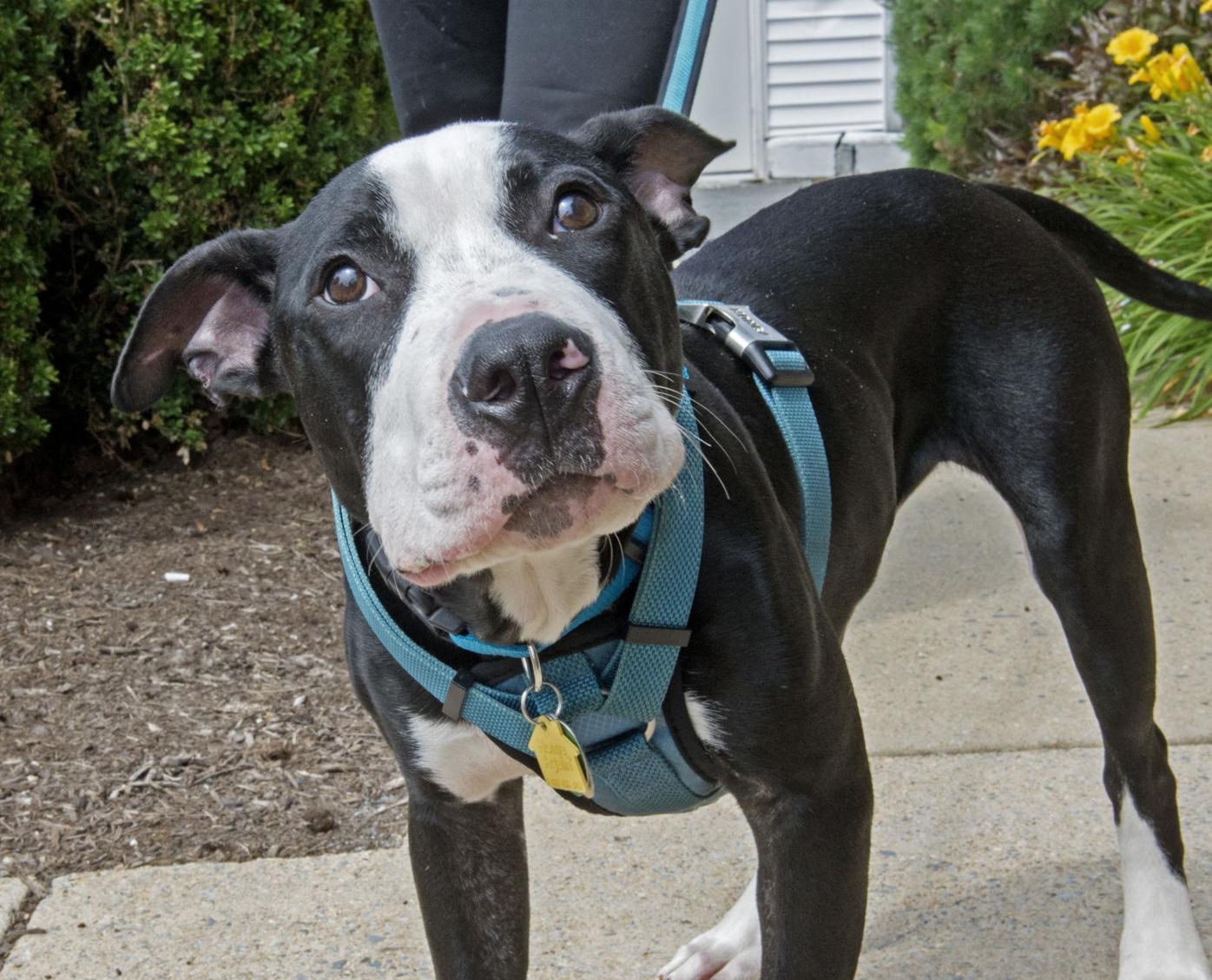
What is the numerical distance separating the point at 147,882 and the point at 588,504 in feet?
6.23

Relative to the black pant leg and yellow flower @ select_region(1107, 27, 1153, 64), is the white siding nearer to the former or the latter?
yellow flower @ select_region(1107, 27, 1153, 64)

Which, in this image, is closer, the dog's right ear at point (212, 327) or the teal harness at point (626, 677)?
the teal harness at point (626, 677)

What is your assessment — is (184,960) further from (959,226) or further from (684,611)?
(959,226)

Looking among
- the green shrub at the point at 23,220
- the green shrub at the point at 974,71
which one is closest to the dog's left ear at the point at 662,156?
the green shrub at the point at 23,220

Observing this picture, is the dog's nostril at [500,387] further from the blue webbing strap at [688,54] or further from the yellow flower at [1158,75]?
the yellow flower at [1158,75]

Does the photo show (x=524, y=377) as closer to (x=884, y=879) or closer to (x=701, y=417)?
(x=701, y=417)

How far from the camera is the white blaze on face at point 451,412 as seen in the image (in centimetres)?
207

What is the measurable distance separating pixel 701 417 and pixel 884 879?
1.26 metres

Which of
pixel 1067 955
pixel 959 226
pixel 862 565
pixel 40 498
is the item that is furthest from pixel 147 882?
pixel 40 498

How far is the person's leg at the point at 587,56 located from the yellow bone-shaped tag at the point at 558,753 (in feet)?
5.10

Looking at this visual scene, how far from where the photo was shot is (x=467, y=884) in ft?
8.85

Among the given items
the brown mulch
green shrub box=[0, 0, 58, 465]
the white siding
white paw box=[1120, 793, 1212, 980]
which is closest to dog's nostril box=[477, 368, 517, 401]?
white paw box=[1120, 793, 1212, 980]

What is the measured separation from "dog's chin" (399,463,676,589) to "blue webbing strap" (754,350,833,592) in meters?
0.81

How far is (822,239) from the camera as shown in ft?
10.9
